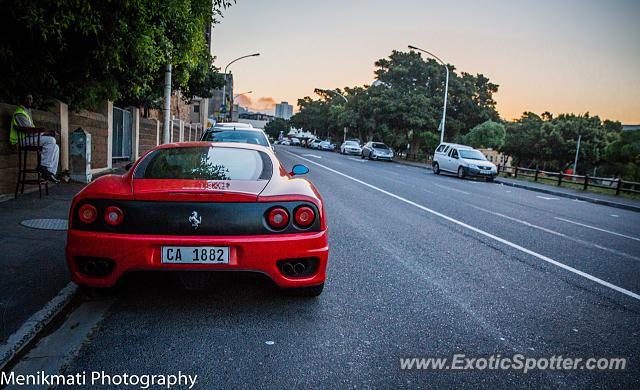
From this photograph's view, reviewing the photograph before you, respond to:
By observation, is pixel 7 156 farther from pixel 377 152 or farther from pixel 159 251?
pixel 377 152

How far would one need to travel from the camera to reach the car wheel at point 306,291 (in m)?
3.81

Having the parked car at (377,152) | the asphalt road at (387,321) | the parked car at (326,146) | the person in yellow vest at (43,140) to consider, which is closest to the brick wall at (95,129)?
the person in yellow vest at (43,140)

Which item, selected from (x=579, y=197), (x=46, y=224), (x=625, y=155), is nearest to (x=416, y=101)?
(x=625, y=155)

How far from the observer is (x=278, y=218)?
3410mm

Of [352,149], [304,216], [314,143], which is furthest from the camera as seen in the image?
[314,143]

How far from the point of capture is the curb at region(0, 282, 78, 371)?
268 centimetres

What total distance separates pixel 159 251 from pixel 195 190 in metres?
0.49

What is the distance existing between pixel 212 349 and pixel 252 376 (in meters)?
0.44

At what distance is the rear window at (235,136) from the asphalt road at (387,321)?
394cm

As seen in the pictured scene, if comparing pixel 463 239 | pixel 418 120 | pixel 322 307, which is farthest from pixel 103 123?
pixel 418 120

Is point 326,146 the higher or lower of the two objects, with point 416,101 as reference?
lower

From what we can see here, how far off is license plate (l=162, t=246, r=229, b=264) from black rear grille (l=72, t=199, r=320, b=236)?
100 millimetres

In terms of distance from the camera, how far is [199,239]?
10.6 feet

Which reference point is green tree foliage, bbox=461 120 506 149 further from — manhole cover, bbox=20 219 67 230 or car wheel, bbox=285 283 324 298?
car wheel, bbox=285 283 324 298
